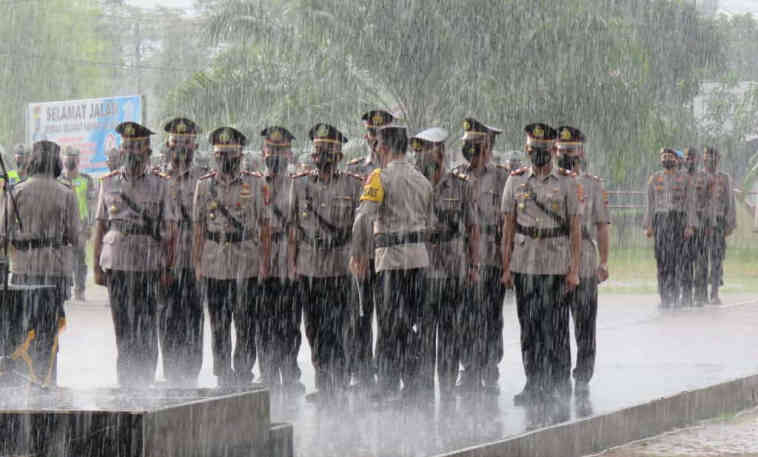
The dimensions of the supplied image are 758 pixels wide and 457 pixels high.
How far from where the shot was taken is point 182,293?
10.2m

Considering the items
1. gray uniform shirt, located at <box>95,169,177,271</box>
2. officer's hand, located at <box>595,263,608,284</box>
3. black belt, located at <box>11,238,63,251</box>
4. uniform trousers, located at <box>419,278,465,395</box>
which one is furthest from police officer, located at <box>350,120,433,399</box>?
black belt, located at <box>11,238,63,251</box>

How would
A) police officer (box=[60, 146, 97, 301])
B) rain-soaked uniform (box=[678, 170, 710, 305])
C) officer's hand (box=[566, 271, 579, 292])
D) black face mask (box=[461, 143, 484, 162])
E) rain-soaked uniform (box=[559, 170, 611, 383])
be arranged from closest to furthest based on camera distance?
officer's hand (box=[566, 271, 579, 292]), black face mask (box=[461, 143, 484, 162]), rain-soaked uniform (box=[559, 170, 611, 383]), rain-soaked uniform (box=[678, 170, 710, 305]), police officer (box=[60, 146, 97, 301])

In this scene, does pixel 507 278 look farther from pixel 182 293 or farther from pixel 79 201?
pixel 79 201

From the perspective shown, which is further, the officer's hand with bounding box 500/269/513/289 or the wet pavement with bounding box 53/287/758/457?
the officer's hand with bounding box 500/269/513/289

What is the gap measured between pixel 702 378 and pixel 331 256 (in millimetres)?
3174

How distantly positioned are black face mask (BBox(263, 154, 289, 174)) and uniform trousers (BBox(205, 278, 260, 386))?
851 mm

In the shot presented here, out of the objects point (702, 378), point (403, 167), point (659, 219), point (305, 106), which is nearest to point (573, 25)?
point (305, 106)

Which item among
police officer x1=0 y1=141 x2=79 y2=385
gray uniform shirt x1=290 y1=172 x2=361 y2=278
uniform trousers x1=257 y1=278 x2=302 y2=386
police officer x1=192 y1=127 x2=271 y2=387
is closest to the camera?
police officer x1=0 y1=141 x2=79 y2=385

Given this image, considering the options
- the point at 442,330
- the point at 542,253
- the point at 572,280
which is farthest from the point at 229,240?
the point at 572,280

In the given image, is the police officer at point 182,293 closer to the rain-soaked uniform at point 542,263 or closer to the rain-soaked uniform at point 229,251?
the rain-soaked uniform at point 229,251

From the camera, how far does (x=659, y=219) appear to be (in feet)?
56.3

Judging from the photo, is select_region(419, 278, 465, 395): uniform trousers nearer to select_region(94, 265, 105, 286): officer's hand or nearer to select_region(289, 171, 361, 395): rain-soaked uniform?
select_region(289, 171, 361, 395): rain-soaked uniform

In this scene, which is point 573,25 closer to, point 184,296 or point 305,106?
point 305,106

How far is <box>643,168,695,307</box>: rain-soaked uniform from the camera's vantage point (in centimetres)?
1692
